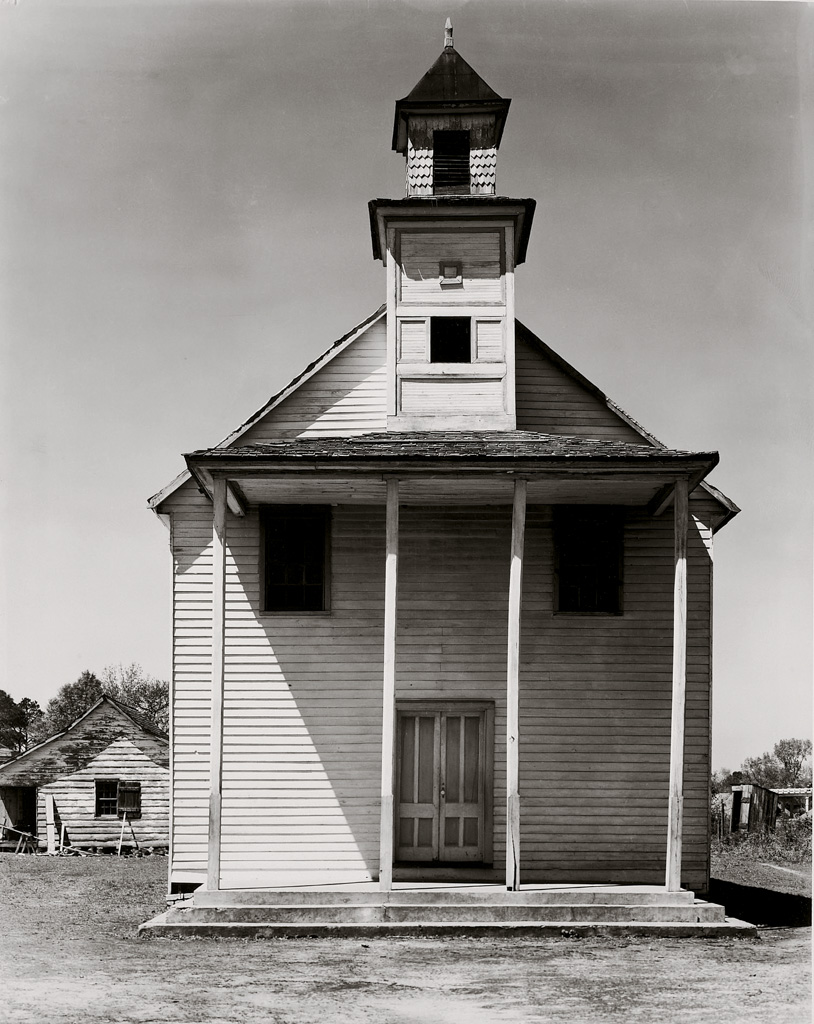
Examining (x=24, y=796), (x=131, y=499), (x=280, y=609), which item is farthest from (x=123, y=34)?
(x=24, y=796)

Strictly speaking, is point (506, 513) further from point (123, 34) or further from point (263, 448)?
point (123, 34)

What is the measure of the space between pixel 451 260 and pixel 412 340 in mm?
1364

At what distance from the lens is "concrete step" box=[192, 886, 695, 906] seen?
42.6ft

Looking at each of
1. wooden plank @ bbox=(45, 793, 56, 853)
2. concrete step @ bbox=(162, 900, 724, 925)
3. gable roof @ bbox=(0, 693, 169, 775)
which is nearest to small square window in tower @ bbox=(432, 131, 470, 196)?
concrete step @ bbox=(162, 900, 724, 925)

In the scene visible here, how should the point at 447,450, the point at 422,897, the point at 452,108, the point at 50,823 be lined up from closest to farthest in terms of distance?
the point at 422,897 < the point at 447,450 < the point at 452,108 < the point at 50,823

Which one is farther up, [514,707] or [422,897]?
[514,707]

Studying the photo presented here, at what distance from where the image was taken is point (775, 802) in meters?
29.7

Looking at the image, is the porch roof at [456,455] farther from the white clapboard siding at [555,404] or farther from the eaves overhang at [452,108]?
the eaves overhang at [452,108]

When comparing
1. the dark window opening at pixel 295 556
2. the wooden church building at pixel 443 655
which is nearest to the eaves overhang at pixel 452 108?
the wooden church building at pixel 443 655

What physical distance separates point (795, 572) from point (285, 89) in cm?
930

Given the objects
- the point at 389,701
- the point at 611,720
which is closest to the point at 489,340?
the point at 611,720

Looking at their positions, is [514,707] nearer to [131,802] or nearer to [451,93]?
[451,93]

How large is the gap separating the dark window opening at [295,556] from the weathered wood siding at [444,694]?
0.19m

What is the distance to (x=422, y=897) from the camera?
13023mm
